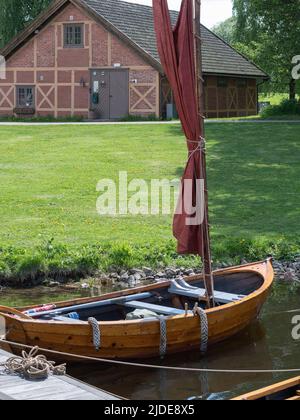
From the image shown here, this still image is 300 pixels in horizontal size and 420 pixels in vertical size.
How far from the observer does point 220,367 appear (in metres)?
12.4

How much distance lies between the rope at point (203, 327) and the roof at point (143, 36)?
96.7 feet

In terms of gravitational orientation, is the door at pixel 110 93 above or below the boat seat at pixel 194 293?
above

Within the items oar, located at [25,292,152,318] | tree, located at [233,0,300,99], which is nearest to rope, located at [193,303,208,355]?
oar, located at [25,292,152,318]

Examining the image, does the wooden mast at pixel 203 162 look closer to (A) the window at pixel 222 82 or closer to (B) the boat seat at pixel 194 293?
(B) the boat seat at pixel 194 293

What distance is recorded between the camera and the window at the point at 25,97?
44.5 meters

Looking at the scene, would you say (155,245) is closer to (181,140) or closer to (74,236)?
(74,236)

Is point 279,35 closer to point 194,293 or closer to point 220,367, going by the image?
point 194,293

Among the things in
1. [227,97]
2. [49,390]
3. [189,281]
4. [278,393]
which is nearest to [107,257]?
[189,281]

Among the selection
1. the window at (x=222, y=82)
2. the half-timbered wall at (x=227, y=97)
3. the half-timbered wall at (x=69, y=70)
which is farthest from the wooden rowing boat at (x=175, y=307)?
the window at (x=222, y=82)

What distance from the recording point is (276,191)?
24078mm

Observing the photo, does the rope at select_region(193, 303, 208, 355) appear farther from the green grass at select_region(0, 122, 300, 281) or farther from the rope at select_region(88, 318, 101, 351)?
the green grass at select_region(0, 122, 300, 281)

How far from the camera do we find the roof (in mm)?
41781

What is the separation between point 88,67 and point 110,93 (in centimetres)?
168

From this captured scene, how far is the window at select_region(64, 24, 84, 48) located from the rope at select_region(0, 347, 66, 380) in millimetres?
34549
